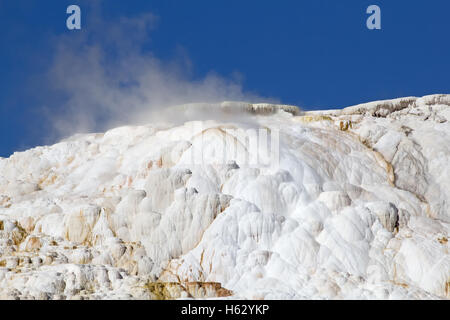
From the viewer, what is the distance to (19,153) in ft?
138

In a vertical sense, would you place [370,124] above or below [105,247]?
above

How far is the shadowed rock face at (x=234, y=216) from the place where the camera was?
29.5 m

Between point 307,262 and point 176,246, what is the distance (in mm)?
5645

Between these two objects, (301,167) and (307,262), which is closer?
(307,262)

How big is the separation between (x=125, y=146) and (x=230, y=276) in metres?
12.5

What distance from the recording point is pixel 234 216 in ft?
105

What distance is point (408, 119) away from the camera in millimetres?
41656

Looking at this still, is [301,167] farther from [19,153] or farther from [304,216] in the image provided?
[19,153]

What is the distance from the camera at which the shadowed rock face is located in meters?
29.5
